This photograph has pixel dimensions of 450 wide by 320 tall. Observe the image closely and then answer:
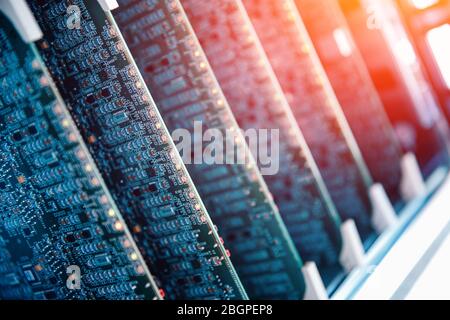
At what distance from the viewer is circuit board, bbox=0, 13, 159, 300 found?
2051 mm

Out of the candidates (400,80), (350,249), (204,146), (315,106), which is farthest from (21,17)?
(400,80)

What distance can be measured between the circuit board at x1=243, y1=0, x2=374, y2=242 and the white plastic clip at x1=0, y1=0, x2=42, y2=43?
5.51 ft

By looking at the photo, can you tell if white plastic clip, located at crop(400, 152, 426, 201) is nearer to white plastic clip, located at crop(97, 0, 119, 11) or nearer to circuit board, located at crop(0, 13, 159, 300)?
circuit board, located at crop(0, 13, 159, 300)

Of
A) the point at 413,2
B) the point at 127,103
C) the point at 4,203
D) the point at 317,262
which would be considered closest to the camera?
A: the point at 127,103

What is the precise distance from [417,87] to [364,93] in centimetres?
75

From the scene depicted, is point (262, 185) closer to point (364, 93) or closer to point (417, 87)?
point (364, 93)

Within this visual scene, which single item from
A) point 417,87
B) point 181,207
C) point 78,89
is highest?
point 78,89

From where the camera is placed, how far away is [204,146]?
9.02ft

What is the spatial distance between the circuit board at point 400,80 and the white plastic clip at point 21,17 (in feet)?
8.59

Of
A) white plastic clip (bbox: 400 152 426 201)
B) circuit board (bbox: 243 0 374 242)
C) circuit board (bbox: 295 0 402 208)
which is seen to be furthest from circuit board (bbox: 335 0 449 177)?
circuit board (bbox: 243 0 374 242)
